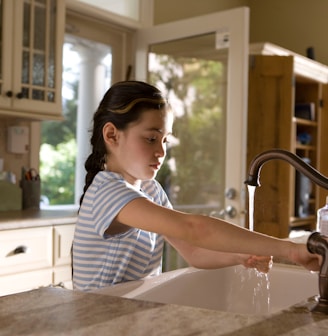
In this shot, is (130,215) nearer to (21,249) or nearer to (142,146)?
(142,146)

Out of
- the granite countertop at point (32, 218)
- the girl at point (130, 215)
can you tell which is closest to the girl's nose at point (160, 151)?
the girl at point (130, 215)

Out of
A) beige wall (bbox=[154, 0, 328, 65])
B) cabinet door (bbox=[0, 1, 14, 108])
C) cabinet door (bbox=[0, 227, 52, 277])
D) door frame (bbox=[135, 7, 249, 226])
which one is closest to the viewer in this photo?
cabinet door (bbox=[0, 227, 52, 277])

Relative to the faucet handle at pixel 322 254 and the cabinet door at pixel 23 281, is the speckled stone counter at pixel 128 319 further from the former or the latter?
the cabinet door at pixel 23 281

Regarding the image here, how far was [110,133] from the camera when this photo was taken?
4.13ft

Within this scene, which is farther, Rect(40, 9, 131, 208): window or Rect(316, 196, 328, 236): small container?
Rect(40, 9, 131, 208): window

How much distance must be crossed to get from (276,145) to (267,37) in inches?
56.4

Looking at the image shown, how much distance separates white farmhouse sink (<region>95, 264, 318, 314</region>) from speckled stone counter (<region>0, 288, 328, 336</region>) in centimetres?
44

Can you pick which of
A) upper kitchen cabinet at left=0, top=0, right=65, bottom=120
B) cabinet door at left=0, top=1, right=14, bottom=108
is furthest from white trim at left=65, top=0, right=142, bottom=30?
cabinet door at left=0, top=1, right=14, bottom=108

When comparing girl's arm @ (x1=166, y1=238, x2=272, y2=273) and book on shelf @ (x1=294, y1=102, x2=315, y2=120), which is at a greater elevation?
book on shelf @ (x1=294, y1=102, x2=315, y2=120)

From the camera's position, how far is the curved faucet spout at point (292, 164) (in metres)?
0.96

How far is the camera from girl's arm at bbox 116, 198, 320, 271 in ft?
3.03

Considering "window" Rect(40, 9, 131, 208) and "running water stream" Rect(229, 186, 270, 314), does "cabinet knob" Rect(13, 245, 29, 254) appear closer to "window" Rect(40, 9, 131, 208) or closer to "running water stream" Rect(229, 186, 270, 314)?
"window" Rect(40, 9, 131, 208)

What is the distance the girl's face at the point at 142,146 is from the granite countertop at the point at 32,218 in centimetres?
137

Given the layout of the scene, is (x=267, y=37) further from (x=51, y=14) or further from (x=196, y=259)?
(x=196, y=259)
